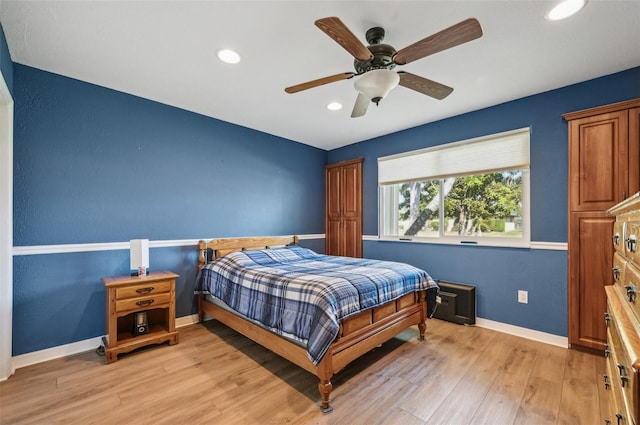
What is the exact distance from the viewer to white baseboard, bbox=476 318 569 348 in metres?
2.65

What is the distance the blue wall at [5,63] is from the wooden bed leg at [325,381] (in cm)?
294

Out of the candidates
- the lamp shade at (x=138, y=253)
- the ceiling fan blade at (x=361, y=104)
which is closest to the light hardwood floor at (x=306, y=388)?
the lamp shade at (x=138, y=253)

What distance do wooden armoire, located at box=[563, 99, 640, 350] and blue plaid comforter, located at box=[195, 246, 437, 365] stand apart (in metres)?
1.30

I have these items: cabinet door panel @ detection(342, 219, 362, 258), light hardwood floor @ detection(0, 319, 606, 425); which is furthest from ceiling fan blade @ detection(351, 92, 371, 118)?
cabinet door panel @ detection(342, 219, 362, 258)

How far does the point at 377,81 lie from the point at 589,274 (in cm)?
257

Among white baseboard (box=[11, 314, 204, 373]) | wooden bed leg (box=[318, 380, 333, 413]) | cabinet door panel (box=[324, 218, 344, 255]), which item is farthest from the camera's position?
cabinet door panel (box=[324, 218, 344, 255])

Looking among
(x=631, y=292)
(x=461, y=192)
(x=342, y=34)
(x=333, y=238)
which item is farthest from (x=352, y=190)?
(x=631, y=292)

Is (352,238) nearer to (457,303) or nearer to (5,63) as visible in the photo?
(457,303)

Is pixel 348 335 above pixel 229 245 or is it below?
below

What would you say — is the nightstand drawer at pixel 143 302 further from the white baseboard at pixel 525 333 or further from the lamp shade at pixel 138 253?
A: the white baseboard at pixel 525 333

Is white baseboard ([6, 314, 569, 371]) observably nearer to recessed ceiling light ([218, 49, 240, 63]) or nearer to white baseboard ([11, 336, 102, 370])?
white baseboard ([11, 336, 102, 370])

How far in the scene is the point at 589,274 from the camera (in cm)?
250

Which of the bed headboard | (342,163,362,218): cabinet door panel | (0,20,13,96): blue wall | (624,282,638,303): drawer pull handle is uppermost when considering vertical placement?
(0,20,13,96): blue wall

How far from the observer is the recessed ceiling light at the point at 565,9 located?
1635 mm
